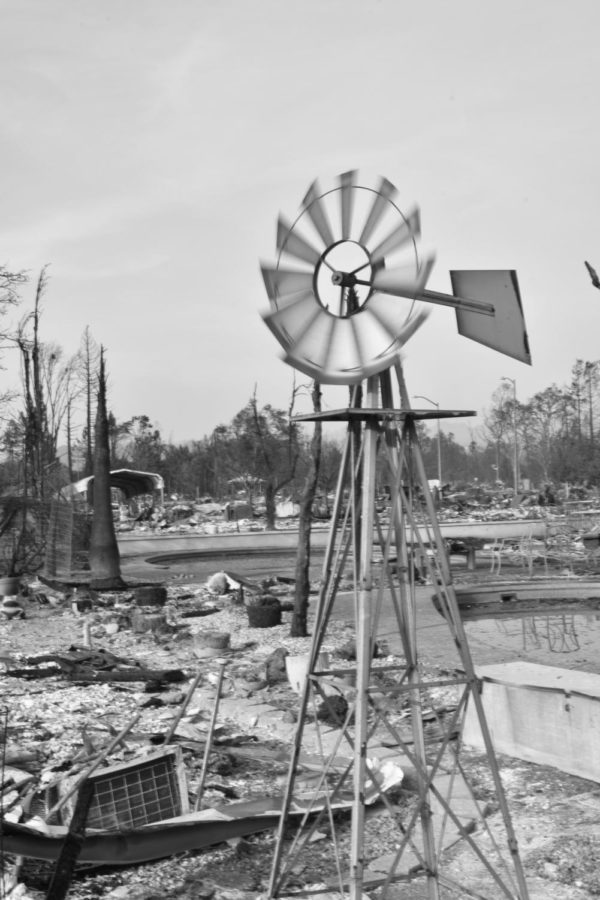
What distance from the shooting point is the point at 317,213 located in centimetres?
425

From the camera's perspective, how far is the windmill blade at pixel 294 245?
4.30 meters

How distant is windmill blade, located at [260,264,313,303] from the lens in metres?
4.29

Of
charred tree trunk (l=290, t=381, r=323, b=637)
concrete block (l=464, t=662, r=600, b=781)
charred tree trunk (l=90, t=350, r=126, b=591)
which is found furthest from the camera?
charred tree trunk (l=90, t=350, r=126, b=591)

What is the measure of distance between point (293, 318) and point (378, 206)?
610mm

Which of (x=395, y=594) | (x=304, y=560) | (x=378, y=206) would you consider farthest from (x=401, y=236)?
(x=304, y=560)

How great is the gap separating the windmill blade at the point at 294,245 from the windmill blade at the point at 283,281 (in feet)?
0.23

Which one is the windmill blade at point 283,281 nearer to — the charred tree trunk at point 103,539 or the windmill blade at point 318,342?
the windmill blade at point 318,342

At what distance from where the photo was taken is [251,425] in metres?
47.8

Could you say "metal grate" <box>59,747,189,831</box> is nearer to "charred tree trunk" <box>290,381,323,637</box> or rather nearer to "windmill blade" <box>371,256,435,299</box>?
"windmill blade" <box>371,256,435,299</box>

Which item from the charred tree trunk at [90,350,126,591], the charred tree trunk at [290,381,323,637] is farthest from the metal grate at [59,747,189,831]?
the charred tree trunk at [90,350,126,591]

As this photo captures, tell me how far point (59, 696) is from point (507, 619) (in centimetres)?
761

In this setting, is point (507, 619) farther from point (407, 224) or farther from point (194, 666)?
point (407, 224)

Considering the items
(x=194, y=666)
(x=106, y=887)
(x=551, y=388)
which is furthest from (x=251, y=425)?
(x=106, y=887)

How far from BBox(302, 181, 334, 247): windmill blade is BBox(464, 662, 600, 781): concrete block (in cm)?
367
